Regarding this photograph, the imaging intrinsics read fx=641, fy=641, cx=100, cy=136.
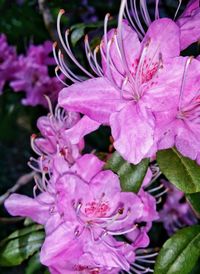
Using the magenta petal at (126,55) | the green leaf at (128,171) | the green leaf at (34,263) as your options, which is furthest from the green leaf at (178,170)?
the green leaf at (34,263)

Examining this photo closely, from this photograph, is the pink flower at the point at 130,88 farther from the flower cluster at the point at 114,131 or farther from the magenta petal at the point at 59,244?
the magenta petal at the point at 59,244

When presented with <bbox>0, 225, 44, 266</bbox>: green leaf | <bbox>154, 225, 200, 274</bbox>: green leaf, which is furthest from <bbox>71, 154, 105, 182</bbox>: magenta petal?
<bbox>0, 225, 44, 266</bbox>: green leaf

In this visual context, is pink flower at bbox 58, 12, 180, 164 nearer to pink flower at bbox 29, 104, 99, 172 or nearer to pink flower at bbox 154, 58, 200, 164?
pink flower at bbox 154, 58, 200, 164

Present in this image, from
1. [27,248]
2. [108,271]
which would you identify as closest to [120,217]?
[108,271]

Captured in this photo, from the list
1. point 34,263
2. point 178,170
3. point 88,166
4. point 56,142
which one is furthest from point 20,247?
point 178,170

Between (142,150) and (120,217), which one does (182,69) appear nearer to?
(142,150)
